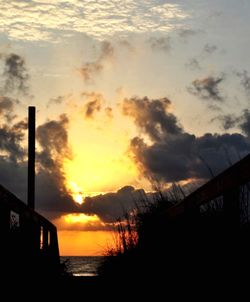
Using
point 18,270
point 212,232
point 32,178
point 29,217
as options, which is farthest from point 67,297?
point 32,178

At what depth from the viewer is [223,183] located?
422 centimetres

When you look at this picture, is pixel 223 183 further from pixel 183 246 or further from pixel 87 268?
pixel 87 268

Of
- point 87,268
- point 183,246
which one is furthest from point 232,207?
point 87,268

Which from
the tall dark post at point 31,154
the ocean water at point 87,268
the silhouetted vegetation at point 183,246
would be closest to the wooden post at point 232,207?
the silhouetted vegetation at point 183,246

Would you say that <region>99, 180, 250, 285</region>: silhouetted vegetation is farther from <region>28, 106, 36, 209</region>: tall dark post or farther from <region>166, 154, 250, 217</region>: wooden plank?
<region>28, 106, 36, 209</region>: tall dark post

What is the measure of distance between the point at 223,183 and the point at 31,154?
12.3m

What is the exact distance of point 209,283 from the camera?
455 cm

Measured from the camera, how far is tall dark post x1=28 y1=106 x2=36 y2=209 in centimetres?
1603

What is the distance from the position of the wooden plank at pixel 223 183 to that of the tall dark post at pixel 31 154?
406 inches

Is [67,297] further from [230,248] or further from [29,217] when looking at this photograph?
[230,248]

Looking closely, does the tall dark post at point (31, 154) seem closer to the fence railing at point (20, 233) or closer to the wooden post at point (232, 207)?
the fence railing at point (20, 233)

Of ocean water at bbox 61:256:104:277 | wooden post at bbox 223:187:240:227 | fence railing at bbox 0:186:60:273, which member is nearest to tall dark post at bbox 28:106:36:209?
ocean water at bbox 61:256:104:277

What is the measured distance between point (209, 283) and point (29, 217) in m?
3.59

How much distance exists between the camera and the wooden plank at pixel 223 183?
3.64m
